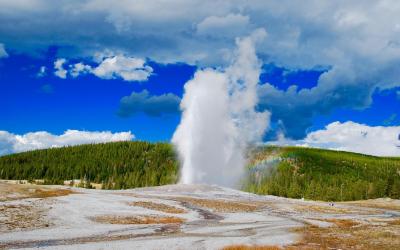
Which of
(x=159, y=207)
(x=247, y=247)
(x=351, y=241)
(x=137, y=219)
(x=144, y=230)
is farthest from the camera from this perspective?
(x=159, y=207)

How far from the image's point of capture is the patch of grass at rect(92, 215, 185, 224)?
209ft

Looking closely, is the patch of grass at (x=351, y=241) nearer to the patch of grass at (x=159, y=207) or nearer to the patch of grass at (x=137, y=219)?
the patch of grass at (x=137, y=219)

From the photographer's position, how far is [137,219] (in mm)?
67062

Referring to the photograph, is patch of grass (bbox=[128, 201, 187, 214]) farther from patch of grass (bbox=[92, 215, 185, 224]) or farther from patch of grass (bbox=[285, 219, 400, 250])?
patch of grass (bbox=[285, 219, 400, 250])

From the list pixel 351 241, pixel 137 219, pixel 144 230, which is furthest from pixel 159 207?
pixel 351 241

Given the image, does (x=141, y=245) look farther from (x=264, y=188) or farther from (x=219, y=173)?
(x=264, y=188)

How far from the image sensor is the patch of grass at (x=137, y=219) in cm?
6356

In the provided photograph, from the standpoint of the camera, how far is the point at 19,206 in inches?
2579

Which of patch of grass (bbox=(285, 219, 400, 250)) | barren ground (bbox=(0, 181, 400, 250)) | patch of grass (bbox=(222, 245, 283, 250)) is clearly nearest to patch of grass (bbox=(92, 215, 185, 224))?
barren ground (bbox=(0, 181, 400, 250))

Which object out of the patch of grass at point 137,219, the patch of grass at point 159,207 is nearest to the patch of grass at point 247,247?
the patch of grass at point 137,219

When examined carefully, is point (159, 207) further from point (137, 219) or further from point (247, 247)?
point (247, 247)

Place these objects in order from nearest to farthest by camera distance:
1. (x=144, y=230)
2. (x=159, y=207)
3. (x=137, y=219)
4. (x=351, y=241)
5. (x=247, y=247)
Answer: (x=247, y=247) < (x=351, y=241) < (x=144, y=230) < (x=137, y=219) < (x=159, y=207)

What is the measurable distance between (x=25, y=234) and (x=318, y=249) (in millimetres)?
27792

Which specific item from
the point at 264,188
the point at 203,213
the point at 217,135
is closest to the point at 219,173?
the point at 217,135
